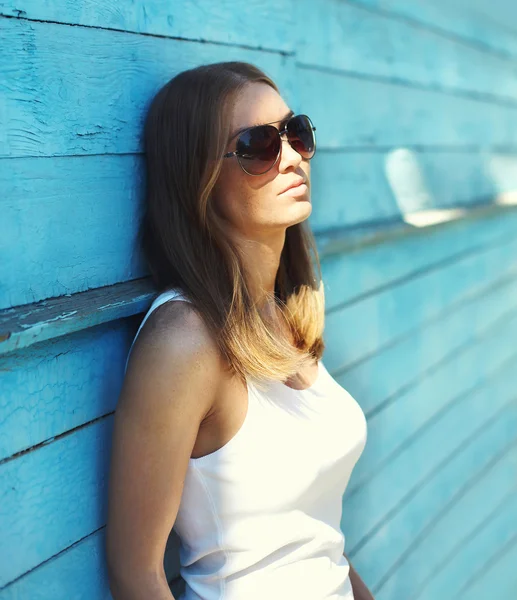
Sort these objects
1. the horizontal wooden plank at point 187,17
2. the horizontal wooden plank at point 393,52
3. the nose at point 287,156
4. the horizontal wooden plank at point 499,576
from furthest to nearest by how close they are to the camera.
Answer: the horizontal wooden plank at point 499,576 < the horizontal wooden plank at point 393,52 < the nose at point 287,156 < the horizontal wooden plank at point 187,17

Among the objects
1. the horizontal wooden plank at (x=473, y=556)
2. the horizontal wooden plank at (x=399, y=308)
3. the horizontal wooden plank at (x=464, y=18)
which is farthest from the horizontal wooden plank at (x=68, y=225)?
the horizontal wooden plank at (x=473, y=556)

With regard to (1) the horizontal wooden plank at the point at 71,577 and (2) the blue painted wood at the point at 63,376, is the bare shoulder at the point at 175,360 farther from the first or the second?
(1) the horizontal wooden plank at the point at 71,577

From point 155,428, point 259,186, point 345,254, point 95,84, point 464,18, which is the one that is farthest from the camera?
point 464,18

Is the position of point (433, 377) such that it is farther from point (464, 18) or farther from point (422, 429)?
point (464, 18)

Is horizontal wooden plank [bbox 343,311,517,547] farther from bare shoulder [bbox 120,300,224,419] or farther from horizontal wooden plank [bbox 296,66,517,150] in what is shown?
bare shoulder [bbox 120,300,224,419]

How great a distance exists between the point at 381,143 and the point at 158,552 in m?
1.70

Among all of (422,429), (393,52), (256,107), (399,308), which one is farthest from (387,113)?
(422,429)

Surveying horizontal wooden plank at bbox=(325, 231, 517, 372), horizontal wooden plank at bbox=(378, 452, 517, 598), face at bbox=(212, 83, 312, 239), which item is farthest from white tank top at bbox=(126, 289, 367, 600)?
horizontal wooden plank at bbox=(378, 452, 517, 598)

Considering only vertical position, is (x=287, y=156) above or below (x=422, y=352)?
above

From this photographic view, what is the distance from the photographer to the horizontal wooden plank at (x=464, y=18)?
2.41m

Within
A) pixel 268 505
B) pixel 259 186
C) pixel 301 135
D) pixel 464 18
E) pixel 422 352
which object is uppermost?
pixel 464 18

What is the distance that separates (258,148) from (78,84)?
0.38m

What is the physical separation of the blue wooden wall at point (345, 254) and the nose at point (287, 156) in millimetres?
308

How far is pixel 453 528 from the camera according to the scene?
3098 millimetres
